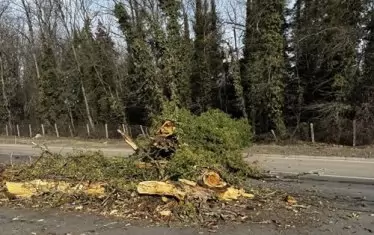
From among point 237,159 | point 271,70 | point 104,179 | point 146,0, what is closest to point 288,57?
point 271,70

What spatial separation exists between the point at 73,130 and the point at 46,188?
122 feet

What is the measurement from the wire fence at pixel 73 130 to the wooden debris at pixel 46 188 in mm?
23985

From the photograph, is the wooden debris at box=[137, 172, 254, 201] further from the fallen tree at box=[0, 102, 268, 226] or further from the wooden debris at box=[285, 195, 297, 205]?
the wooden debris at box=[285, 195, 297, 205]

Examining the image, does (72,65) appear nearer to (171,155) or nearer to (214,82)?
(214,82)

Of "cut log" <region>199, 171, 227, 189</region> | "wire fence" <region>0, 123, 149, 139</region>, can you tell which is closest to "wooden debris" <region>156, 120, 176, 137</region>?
"cut log" <region>199, 171, 227, 189</region>

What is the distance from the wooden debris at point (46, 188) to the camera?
A: 363 inches

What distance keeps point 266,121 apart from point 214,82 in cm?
653

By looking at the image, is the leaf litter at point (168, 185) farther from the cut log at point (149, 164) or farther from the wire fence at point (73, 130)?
the wire fence at point (73, 130)

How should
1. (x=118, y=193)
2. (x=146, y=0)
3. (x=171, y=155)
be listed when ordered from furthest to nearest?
(x=146, y=0) < (x=171, y=155) < (x=118, y=193)

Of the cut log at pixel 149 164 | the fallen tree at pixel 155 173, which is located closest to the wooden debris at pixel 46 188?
the fallen tree at pixel 155 173

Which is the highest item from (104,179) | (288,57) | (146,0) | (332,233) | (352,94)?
(146,0)

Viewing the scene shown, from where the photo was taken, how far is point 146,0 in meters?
37.5

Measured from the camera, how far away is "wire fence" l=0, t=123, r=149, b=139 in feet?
126

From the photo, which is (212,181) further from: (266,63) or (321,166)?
(266,63)
